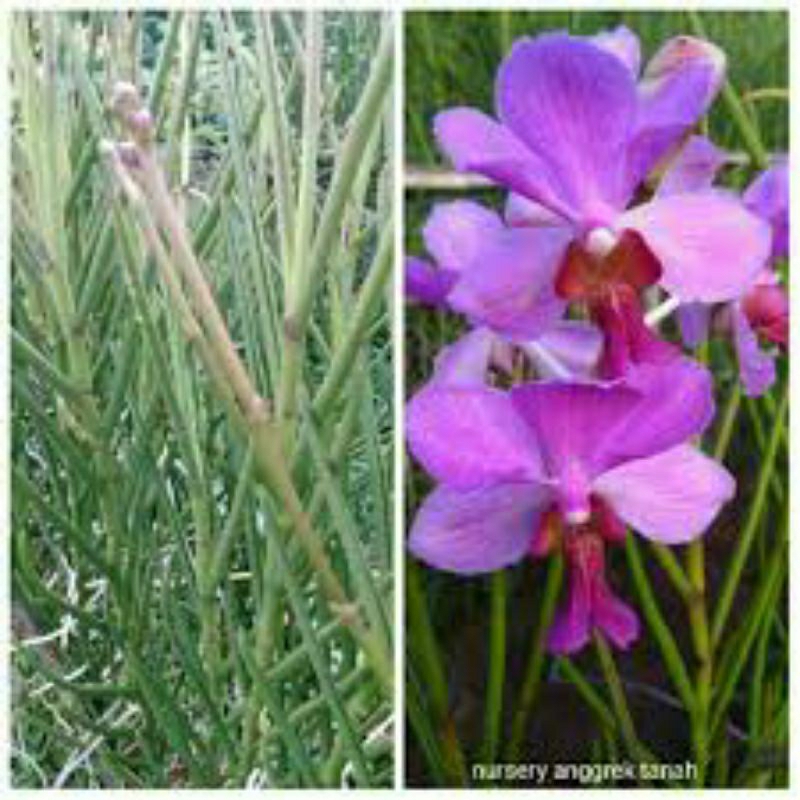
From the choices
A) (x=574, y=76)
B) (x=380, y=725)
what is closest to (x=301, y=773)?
(x=380, y=725)

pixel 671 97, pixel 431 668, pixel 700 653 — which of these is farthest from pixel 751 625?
pixel 671 97

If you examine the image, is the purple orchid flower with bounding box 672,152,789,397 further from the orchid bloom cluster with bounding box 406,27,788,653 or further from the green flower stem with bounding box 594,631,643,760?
the green flower stem with bounding box 594,631,643,760

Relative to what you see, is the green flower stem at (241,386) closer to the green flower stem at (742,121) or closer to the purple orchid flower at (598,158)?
the purple orchid flower at (598,158)

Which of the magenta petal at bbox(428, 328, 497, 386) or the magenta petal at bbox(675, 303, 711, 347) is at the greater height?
the magenta petal at bbox(675, 303, 711, 347)

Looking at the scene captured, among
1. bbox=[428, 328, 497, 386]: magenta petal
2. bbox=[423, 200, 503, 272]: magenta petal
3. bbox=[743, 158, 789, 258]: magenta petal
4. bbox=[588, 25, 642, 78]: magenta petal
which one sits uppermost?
bbox=[588, 25, 642, 78]: magenta petal

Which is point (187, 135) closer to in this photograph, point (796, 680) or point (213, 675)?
point (213, 675)

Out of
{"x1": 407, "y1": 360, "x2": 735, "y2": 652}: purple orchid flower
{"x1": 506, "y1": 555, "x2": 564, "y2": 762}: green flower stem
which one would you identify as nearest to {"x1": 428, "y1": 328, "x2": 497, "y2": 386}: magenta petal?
{"x1": 407, "y1": 360, "x2": 735, "y2": 652}: purple orchid flower
